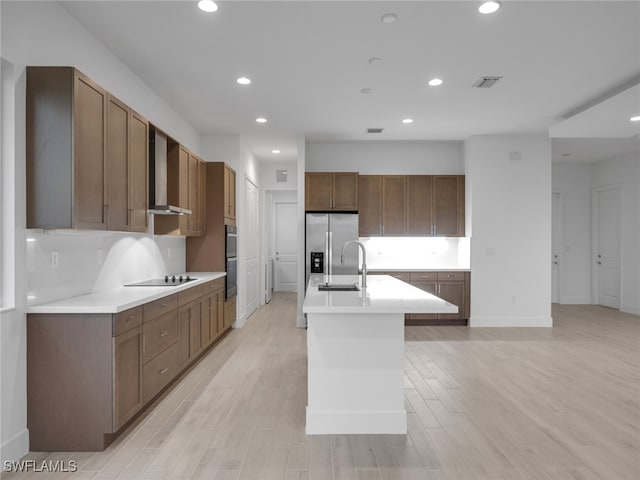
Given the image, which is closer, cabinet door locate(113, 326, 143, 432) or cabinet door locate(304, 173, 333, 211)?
cabinet door locate(113, 326, 143, 432)

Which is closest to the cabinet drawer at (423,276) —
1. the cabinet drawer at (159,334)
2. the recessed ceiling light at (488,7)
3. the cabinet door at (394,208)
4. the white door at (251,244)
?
the cabinet door at (394,208)

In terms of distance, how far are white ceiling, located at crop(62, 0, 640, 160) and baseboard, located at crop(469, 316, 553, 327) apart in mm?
2972

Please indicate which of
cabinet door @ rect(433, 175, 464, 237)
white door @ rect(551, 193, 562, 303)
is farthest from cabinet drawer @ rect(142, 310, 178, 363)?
white door @ rect(551, 193, 562, 303)

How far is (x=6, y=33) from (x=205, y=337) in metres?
3.16

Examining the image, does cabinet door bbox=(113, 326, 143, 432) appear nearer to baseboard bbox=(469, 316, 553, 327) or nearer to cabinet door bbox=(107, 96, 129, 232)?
cabinet door bbox=(107, 96, 129, 232)

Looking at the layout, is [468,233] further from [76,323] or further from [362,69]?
[76,323]

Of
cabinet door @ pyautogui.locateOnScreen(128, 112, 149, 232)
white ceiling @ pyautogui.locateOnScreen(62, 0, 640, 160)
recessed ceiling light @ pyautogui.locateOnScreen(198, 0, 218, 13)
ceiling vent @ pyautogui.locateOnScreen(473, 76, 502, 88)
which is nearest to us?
recessed ceiling light @ pyautogui.locateOnScreen(198, 0, 218, 13)

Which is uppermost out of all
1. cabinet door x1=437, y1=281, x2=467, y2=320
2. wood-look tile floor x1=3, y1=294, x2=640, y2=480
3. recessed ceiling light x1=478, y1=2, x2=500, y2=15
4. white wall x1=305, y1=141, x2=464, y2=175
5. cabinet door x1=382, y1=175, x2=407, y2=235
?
recessed ceiling light x1=478, y1=2, x2=500, y2=15

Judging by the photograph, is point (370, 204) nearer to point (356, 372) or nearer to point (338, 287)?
point (338, 287)

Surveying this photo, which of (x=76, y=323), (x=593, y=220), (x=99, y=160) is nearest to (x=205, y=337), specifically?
(x=76, y=323)

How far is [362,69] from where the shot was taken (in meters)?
3.68

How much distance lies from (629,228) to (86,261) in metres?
8.67

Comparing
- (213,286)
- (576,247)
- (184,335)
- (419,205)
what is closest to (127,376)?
(184,335)

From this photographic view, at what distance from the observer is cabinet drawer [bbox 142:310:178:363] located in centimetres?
291
